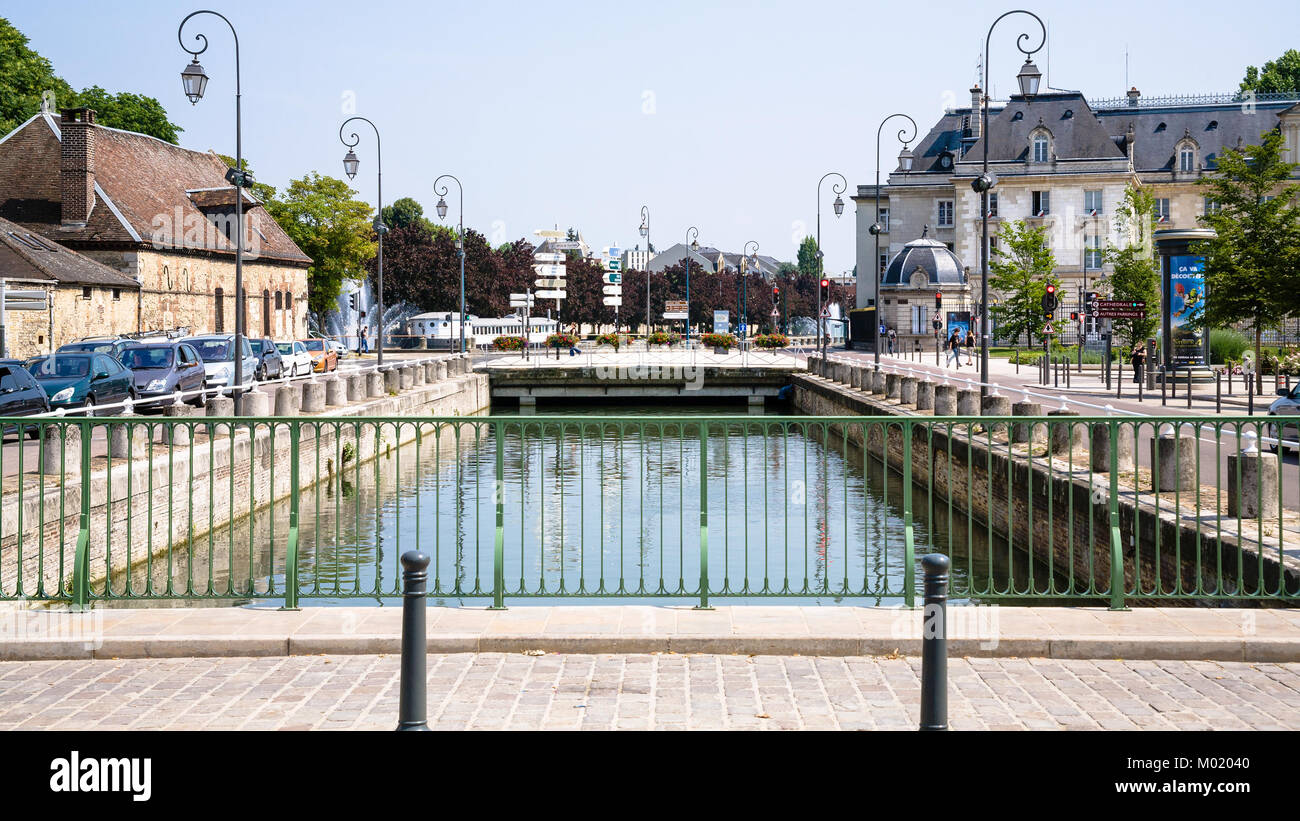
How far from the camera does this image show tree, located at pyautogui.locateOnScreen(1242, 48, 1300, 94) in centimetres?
10812

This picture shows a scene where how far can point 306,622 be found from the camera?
8.84 m

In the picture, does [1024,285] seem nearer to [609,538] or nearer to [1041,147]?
[1041,147]

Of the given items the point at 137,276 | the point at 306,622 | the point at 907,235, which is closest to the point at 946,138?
the point at 907,235

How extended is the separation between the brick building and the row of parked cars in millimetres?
10126

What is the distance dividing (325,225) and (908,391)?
54.8 metres

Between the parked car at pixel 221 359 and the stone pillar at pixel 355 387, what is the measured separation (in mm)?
2559

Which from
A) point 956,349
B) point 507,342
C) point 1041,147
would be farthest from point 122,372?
point 1041,147

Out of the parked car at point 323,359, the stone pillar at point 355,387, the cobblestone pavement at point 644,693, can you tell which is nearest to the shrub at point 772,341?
the parked car at point 323,359

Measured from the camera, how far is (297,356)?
152ft

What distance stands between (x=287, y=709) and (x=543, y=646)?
189cm

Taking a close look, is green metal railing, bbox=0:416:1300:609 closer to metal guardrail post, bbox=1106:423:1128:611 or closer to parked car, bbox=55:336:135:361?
metal guardrail post, bbox=1106:423:1128:611

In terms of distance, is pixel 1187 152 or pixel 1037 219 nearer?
pixel 1037 219

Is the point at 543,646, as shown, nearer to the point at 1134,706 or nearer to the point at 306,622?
the point at 306,622

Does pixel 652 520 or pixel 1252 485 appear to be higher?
pixel 1252 485
